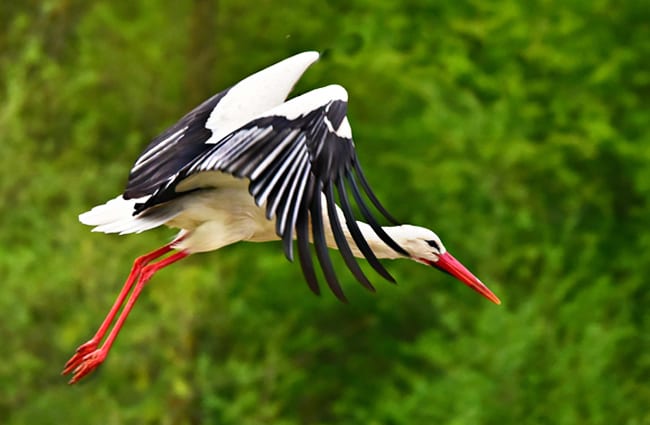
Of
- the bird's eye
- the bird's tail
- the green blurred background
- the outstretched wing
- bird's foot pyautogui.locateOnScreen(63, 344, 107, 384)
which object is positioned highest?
the green blurred background

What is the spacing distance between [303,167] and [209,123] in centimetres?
152

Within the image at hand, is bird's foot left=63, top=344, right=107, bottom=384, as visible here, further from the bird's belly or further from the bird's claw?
the bird's belly

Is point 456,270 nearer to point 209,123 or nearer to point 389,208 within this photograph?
point 209,123

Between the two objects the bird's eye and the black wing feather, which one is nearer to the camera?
the black wing feather

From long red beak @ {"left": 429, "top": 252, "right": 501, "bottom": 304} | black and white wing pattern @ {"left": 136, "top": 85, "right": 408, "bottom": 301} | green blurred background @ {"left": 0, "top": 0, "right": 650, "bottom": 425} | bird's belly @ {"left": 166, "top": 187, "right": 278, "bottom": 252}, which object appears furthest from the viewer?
green blurred background @ {"left": 0, "top": 0, "right": 650, "bottom": 425}

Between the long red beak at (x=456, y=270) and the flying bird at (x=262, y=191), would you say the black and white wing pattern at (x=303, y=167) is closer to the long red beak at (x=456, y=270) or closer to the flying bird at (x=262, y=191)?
the flying bird at (x=262, y=191)

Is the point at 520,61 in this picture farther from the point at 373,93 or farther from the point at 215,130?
the point at 215,130

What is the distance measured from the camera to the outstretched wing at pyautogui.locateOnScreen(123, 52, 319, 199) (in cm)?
781

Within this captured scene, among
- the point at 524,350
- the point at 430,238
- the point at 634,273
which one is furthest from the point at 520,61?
the point at 430,238

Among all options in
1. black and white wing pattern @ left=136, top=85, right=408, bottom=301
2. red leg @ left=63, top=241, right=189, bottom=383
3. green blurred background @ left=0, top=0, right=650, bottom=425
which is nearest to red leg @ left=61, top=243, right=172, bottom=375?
red leg @ left=63, top=241, right=189, bottom=383

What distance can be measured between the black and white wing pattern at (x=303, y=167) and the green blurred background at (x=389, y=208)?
8.24 metres

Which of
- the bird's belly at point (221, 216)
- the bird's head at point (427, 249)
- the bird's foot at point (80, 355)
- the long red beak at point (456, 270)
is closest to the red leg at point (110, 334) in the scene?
the bird's foot at point (80, 355)

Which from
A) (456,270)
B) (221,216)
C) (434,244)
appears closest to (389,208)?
(456,270)

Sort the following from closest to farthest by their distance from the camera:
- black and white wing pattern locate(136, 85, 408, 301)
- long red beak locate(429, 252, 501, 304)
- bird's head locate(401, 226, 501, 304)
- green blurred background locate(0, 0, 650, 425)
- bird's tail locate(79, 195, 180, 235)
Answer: black and white wing pattern locate(136, 85, 408, 301)
bird's tail locate(79, 195, 180, 235)
bird's head locate(401, 226, 501, 304)
long red beak locate(429, 252, 501, 304)
green blurred background locate(0, 0, 650, 425)
